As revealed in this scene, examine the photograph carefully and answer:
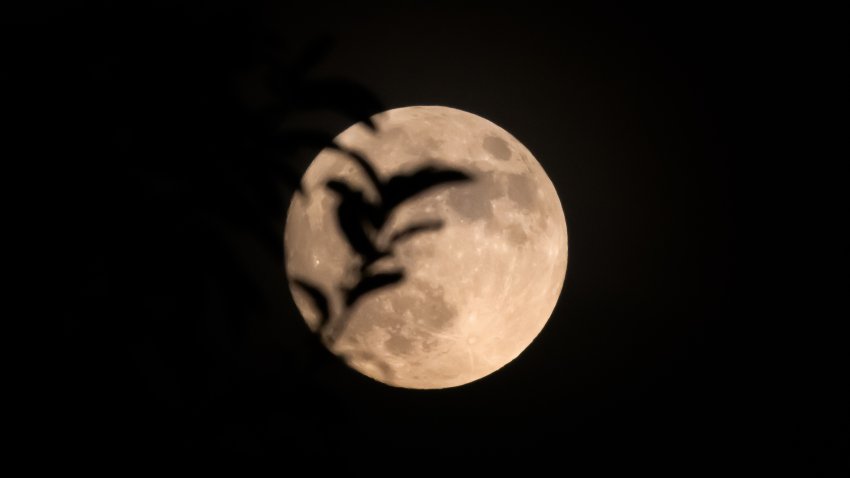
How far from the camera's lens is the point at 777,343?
2.43m

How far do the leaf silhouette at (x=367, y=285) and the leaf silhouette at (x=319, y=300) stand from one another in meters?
0.04

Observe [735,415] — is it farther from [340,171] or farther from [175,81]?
[175,81]

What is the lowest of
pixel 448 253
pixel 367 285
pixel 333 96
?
pixel 367 285

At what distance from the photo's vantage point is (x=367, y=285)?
1.90 feet

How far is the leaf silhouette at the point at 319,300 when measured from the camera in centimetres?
60

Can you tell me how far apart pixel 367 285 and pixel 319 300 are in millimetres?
66

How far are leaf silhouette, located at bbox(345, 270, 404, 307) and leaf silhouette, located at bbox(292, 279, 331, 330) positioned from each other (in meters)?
0.04

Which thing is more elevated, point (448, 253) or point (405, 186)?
point (448, 253)

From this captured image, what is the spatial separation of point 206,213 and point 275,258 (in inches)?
3.1

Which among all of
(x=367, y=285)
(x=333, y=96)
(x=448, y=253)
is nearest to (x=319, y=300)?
(x=367, y=285)

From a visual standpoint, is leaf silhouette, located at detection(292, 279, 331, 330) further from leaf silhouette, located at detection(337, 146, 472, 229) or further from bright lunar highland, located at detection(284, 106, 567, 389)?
bright lunar highland, located at detection(284, 106, 567, 389)

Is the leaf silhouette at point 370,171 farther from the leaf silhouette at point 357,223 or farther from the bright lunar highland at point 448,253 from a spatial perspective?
the bright lunar highland at point 448,253

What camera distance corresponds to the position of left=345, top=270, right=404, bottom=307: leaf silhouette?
574 millimetres

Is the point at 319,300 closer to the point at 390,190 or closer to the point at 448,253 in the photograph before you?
the point at 390,190
